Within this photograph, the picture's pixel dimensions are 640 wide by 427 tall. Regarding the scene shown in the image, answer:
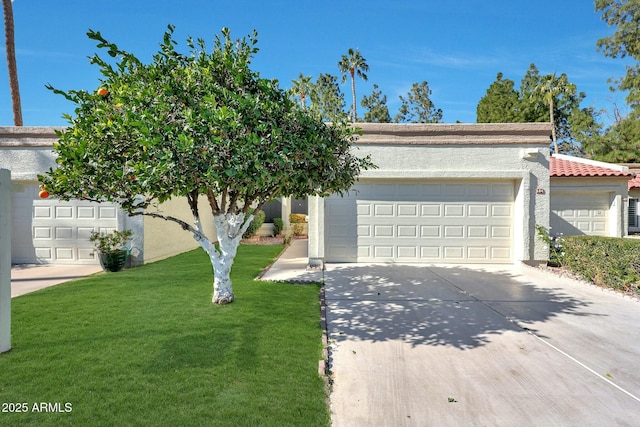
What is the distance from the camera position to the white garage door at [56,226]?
35.4ft

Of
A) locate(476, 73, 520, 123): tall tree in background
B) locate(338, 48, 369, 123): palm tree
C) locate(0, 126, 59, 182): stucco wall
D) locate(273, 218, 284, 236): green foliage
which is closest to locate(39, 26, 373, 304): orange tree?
locate(0, 126, 59, 182): stucco wall

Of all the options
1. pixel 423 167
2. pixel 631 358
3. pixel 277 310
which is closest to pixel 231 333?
pixel 277 310

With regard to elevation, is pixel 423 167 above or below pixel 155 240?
above

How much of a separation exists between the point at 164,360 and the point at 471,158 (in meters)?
9.55

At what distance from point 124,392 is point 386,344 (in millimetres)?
3028

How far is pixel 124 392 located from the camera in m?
3.36

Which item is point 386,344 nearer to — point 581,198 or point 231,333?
point 231,333

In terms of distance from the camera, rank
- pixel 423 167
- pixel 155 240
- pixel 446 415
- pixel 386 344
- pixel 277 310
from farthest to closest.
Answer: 1. pixel 155 240
2. pixel 423 167
3. pixel 277 310
4. pixel 386 344
5. pixel 446 415

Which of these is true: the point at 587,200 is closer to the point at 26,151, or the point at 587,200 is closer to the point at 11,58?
the point at 26,151

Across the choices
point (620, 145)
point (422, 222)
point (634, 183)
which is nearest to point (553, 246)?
point (422, 222)

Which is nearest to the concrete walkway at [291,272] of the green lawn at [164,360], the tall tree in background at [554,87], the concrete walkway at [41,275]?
the green lawn at [164,360]

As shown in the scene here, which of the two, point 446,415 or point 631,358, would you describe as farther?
point 631,358

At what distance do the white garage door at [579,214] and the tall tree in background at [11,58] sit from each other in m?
20.7

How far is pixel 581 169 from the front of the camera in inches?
488
